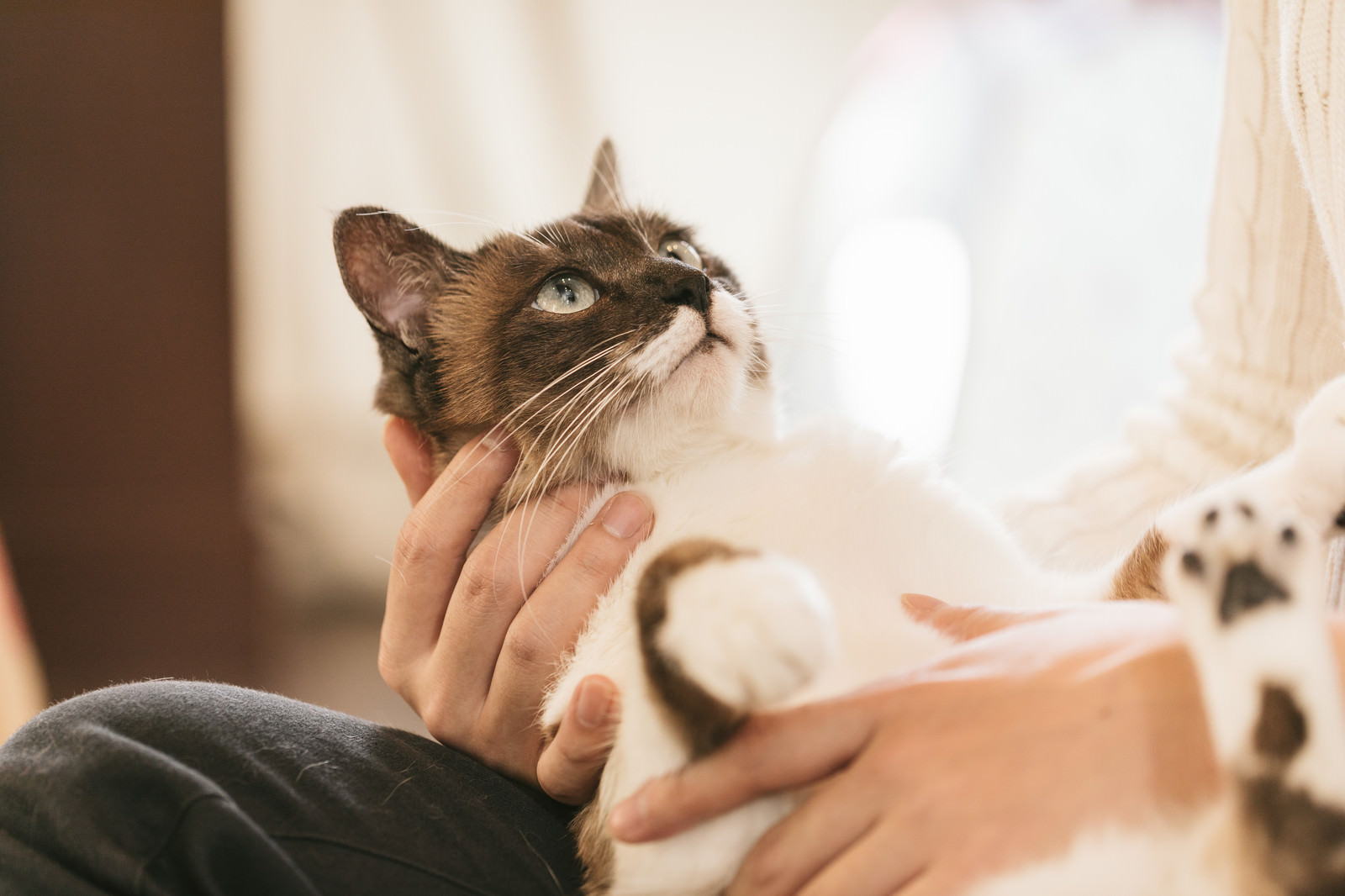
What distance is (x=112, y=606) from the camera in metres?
3.35

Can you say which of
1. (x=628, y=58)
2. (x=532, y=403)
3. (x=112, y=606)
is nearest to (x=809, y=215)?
(x=628, y=58)

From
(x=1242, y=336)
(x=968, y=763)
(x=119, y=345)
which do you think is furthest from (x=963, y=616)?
(x=119, y=345)

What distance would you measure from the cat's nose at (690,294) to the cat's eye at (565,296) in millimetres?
151

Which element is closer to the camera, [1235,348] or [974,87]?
[1235,348]

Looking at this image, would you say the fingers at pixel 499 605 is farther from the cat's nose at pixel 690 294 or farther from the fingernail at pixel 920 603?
the fingernail at pixel 920 603

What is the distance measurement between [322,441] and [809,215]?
2.18 metres

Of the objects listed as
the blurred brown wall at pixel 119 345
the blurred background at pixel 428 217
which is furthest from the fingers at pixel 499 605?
the blurred brown wall at pixel 119 345

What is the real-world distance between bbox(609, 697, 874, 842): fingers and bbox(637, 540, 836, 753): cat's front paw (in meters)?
0.05

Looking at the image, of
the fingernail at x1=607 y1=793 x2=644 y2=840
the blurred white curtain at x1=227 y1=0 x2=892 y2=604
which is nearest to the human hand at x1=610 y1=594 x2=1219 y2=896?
the fingernail at x1=607 y1=793 x2=644 y2=840

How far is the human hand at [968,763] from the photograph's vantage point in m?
0.84

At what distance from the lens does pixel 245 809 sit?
3.40ft

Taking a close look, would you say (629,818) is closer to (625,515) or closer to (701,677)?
(701,677)

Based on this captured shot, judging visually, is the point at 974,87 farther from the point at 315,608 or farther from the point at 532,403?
the point at 315,608

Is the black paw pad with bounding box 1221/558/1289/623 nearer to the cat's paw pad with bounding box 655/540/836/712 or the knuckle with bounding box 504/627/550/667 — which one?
the cat's paw pad with bounding box 655/540/836/712
